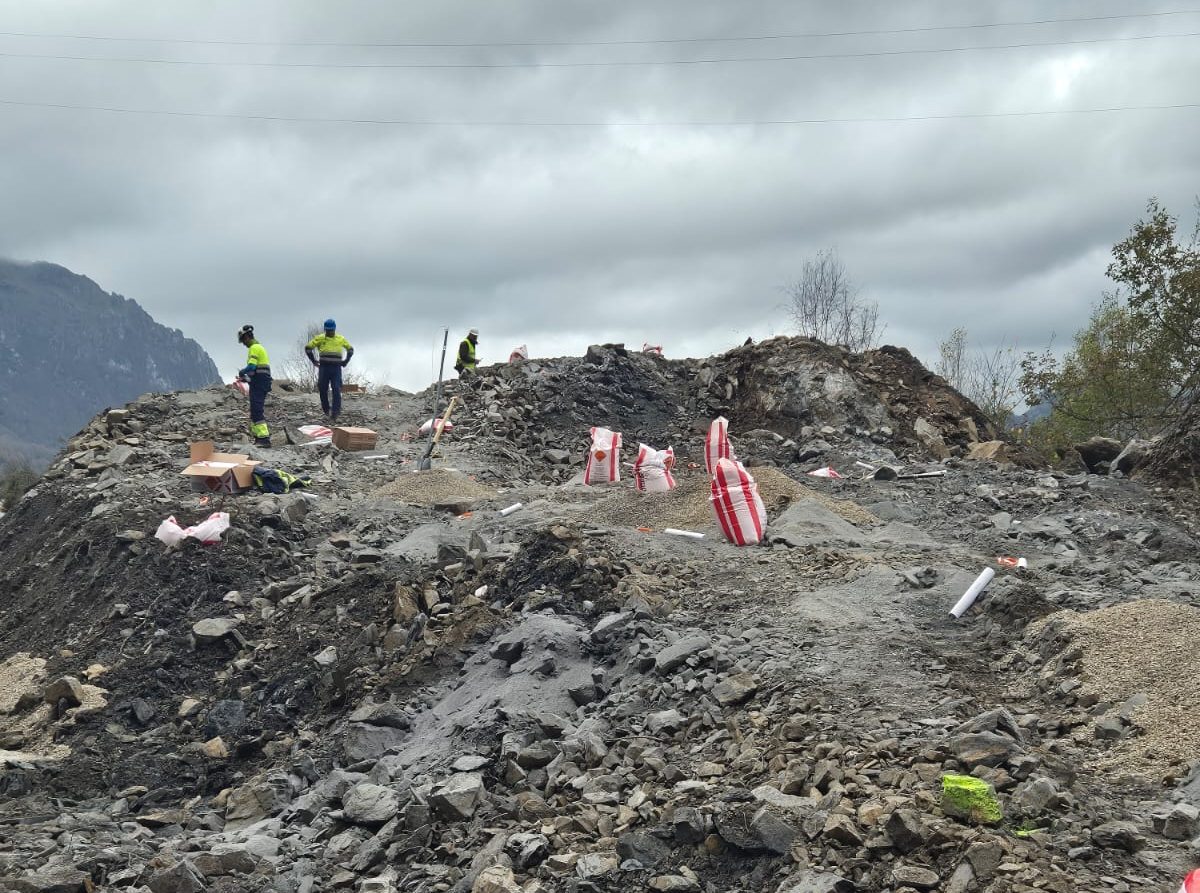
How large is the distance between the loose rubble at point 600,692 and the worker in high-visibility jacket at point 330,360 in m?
3.79

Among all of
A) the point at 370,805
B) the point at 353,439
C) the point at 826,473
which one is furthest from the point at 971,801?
the point at 353,439

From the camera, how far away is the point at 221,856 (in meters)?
4.77

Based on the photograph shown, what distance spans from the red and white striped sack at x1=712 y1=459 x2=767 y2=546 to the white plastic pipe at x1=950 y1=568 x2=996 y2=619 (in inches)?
78.0

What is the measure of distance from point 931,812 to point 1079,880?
54 centimetres

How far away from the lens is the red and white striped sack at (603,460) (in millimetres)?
11523

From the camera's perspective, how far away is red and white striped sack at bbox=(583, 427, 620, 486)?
37.8 feet

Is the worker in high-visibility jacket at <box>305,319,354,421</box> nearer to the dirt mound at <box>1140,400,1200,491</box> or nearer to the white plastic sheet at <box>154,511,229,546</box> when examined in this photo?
the white plastic sheet at <box>154,511,229,546</box>

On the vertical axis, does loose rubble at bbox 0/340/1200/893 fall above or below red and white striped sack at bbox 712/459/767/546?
below

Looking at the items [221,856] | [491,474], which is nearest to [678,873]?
[221,856]

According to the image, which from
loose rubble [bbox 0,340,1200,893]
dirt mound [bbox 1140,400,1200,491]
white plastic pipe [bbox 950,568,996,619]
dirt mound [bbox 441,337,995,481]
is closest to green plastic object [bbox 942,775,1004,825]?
loose rubble [bbox 0,340,1200,893]

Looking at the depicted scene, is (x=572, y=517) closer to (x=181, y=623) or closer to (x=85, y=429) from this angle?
(x=181, y=623)

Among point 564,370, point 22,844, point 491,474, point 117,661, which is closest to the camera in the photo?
point 22,844

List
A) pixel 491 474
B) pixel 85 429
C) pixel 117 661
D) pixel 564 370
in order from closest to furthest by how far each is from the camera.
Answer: pixel 117 661
pixel 491 474
pixel 85 429
pixel 564 370

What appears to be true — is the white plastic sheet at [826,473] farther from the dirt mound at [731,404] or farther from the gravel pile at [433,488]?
Answer: the gravel pile at [433,488]
